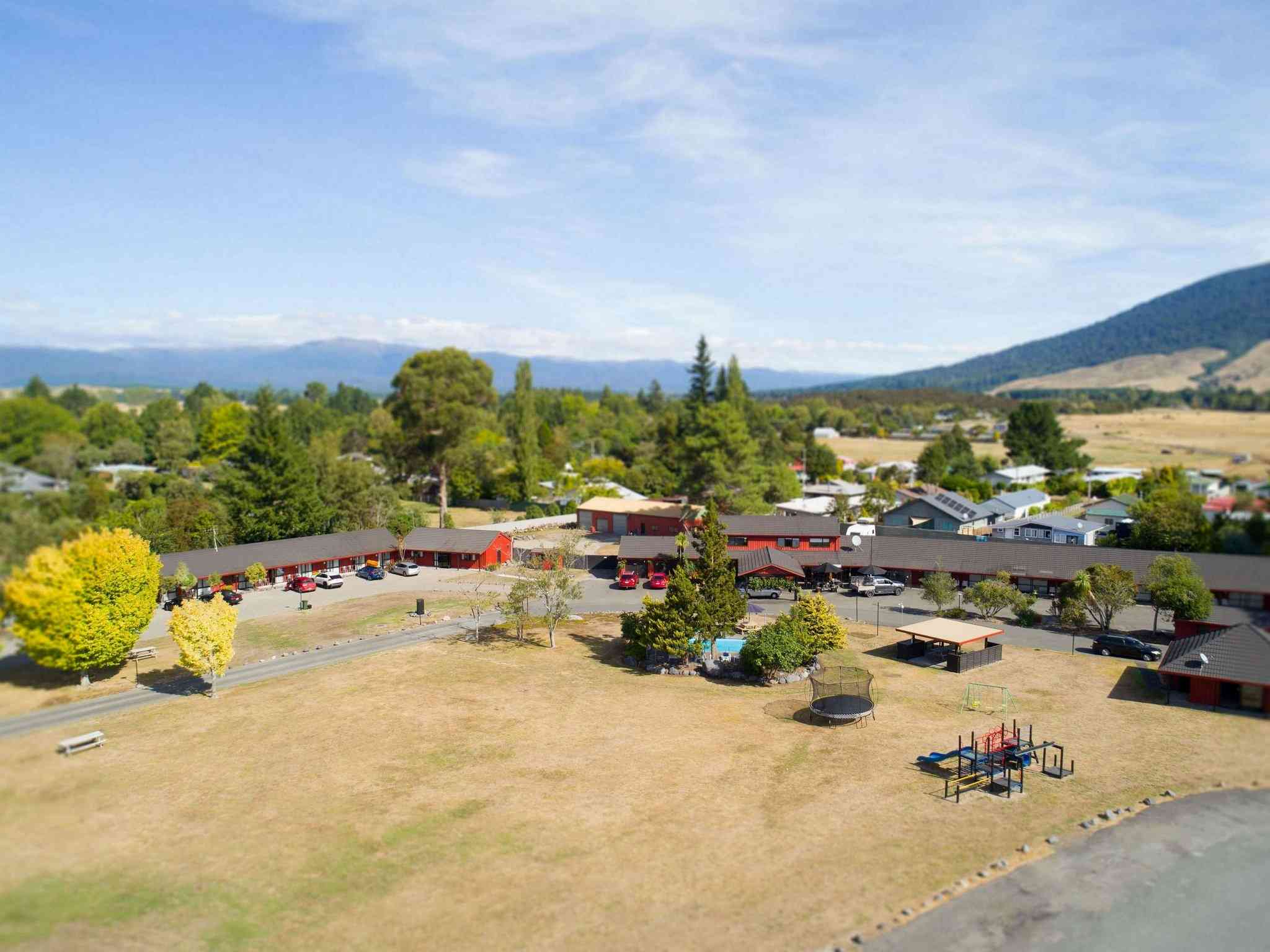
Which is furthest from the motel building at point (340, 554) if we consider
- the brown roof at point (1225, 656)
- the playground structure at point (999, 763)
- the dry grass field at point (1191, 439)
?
the dry grass field at point (1191, 439)

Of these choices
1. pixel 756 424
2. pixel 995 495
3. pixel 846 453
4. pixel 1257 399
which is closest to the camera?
pixel 1257 399

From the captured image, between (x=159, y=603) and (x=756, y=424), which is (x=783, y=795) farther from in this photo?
(x=756, y=424)

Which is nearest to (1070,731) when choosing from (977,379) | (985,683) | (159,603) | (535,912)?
(985,683)

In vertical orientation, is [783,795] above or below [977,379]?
below

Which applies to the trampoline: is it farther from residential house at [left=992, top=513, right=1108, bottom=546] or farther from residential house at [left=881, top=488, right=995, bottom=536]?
residential house at [left=881, top=488, right=995, bottom=536]

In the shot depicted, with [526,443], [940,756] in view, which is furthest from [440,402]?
[940,756]

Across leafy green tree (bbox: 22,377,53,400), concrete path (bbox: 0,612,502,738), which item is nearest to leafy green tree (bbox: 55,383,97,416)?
leafy green tree (bbox: 22,377,53,400)
